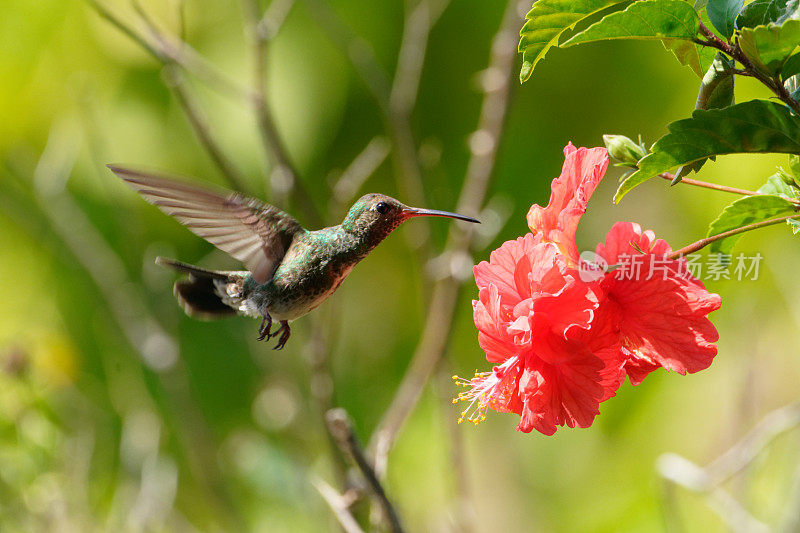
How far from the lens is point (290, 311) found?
50.8 inches

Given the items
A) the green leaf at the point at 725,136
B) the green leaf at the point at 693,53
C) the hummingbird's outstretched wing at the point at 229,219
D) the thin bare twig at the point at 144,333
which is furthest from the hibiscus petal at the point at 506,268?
the thin bare twig at the point at 144,333

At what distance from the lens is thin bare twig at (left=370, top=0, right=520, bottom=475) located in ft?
5.64

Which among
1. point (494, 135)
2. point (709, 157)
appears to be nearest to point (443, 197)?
point (494, 135)

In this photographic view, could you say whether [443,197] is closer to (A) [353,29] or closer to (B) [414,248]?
(B) [414,248]

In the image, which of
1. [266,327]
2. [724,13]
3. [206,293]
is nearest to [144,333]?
[206,293]

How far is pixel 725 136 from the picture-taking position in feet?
2.55

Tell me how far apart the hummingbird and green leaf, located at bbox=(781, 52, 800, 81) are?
1.59ft

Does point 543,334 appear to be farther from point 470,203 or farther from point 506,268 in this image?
point 470,203

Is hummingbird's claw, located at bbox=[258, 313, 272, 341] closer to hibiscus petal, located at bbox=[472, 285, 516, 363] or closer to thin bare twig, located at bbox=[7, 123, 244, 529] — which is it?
hibiscus petal, located at bbox=[472, 285, 516, 363]

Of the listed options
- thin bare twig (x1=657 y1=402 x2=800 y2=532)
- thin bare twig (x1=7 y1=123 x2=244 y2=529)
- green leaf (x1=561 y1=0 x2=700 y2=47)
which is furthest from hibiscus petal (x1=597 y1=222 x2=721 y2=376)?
thin bare twig (x1=7 y1=123 x2=244 y2=529)

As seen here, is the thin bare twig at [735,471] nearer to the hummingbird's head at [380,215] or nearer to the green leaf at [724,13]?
the hummingbird's head at [380,215]

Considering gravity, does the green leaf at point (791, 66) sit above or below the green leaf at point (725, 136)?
above

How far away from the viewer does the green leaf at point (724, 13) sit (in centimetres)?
77

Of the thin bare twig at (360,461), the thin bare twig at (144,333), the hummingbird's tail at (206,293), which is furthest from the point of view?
the thin bare twig at (144,333)
